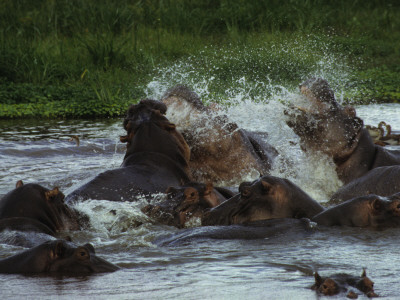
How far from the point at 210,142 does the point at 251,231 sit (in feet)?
7.80

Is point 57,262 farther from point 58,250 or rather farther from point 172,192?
point 172,192

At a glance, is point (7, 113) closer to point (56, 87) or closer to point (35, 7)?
point (56, 87)

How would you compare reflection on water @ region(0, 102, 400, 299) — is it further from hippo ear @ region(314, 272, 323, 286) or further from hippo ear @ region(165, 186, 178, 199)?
hippo ear @ region(165, 186, 178, 199)

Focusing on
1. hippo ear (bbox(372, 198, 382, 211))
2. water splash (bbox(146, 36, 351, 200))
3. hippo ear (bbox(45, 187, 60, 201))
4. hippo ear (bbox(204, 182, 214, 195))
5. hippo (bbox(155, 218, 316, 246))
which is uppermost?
water splash (bbox(146, 36, 351, 200))

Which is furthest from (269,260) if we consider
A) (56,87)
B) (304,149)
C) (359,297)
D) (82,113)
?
(56,87)

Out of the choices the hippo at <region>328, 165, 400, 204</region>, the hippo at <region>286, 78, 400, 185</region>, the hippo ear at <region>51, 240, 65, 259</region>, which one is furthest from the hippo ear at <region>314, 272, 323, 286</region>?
the hippo at <region>286, 78, 400, 185</region>

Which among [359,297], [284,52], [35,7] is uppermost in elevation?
[35,7]

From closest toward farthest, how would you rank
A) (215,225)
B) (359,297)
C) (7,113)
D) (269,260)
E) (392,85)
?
(359,297), (269,260), (215,225), (7,113), (392,85)

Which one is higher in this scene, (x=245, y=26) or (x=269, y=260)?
(x=245, y=26)

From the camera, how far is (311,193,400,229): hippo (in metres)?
4.23

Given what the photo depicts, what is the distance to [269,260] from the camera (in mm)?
3693

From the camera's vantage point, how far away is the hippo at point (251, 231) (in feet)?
13.5

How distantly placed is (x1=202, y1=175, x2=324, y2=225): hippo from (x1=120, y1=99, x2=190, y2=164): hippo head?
5.71ft

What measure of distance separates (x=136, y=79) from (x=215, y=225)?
9006 mm
